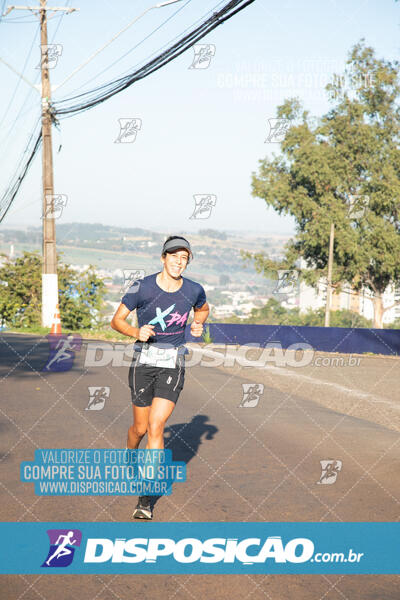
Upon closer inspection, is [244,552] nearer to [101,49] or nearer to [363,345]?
[101,49]

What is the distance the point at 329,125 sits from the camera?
44.8 m

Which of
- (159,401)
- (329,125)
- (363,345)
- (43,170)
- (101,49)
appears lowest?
(363,345)

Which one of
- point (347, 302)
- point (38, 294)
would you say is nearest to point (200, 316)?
point (38, 294)

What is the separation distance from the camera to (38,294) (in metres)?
34.4

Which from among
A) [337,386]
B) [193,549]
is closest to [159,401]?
[193,549]

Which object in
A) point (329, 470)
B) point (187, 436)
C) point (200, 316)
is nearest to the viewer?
point (200, 316)

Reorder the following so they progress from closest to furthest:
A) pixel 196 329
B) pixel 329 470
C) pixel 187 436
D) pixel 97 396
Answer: pixel 196 329, pixel 329 470, pixel 187 436, pixel 97 396

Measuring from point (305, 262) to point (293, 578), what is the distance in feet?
144

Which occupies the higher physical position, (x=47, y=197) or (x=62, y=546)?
(x=47, y=197)

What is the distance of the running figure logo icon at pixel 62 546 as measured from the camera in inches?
171

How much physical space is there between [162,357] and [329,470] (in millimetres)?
2287

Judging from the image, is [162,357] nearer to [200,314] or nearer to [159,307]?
[159,307]

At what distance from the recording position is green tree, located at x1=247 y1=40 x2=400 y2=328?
42094mm

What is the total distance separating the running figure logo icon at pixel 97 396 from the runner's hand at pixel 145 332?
16.0ft
